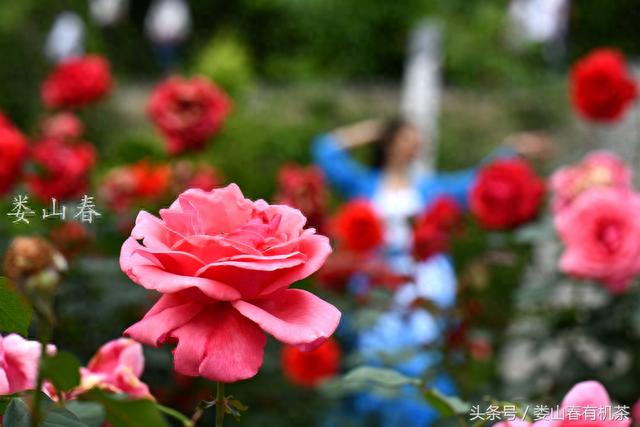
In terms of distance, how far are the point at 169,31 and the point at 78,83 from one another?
33.1 feet

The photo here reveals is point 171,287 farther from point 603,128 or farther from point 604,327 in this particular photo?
point 603,128

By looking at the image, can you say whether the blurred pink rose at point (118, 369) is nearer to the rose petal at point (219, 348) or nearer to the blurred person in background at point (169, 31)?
the rose petal at point (219, 348)

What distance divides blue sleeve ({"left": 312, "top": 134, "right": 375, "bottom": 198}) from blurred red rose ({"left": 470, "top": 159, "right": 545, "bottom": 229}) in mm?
2838

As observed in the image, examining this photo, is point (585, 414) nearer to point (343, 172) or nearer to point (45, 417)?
point (45, 417)

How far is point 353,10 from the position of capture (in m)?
11.8

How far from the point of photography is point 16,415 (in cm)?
68

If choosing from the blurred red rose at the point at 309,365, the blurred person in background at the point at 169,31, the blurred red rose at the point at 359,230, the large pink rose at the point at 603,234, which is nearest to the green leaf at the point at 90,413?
the large pink rose at the point at 603,234

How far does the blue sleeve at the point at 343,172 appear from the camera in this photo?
214 inches

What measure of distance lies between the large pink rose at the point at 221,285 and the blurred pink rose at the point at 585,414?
0.49 ft

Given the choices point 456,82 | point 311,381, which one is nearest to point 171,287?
point 311,381

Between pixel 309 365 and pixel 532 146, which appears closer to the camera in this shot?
Result: pixel 309 365

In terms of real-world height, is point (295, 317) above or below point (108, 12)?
below

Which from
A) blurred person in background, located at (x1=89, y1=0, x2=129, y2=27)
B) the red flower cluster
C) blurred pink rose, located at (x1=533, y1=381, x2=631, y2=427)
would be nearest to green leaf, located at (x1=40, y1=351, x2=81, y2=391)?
blurred pink rose, located at (x1=533, y1=381, x2=631, y2=427)

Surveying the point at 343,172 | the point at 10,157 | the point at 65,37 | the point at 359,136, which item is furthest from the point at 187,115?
the point at 65,37
